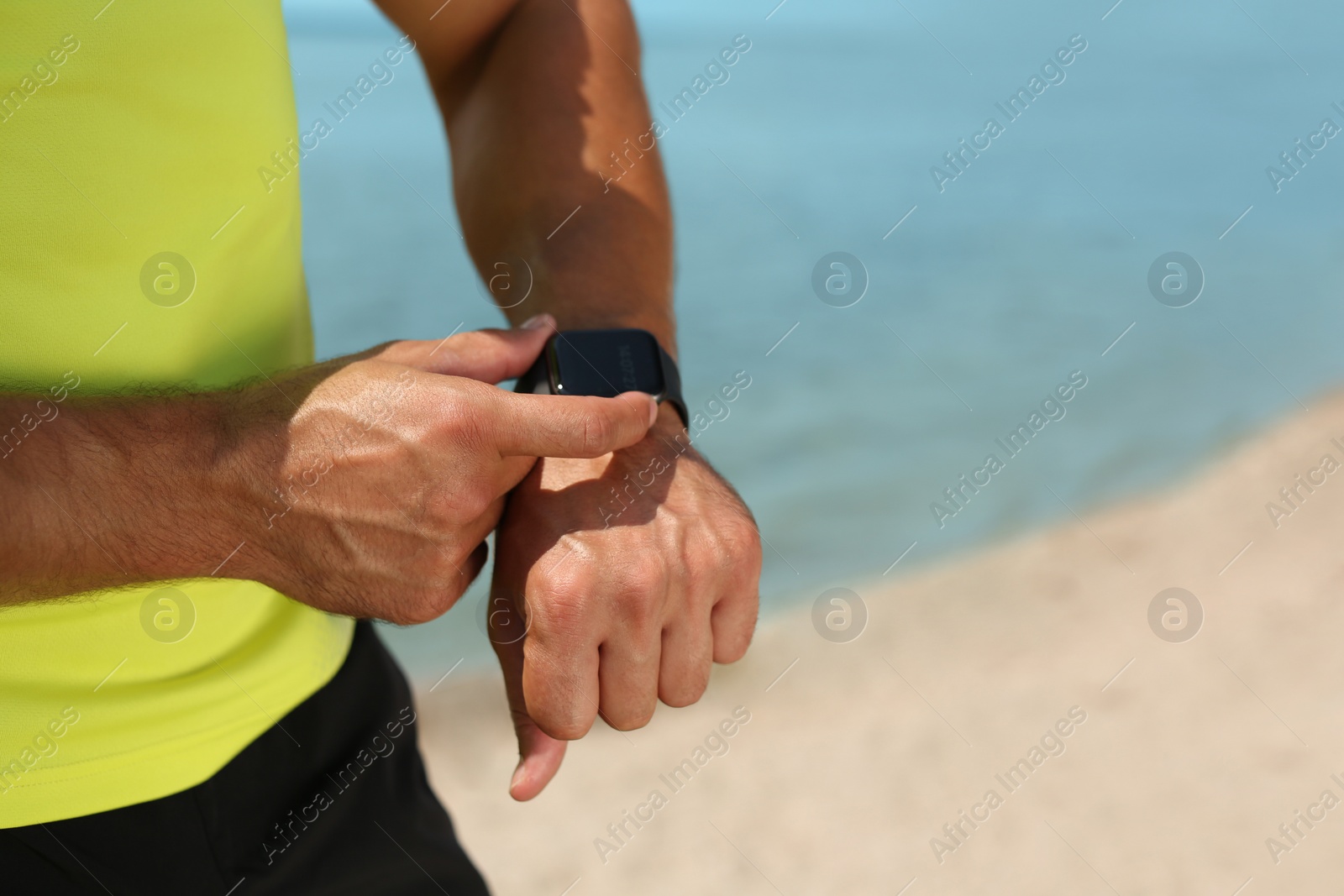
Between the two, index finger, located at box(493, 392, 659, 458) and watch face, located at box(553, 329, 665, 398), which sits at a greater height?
index finger, located at box(493, 392, 659, 458)

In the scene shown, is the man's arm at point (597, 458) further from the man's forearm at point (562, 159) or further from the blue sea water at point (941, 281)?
the blue sea water at point (941, 281)

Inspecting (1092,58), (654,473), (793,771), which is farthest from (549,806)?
(1092,58)

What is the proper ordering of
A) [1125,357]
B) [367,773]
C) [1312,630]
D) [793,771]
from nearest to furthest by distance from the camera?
[367,773] → [793,771] → [1312,630] → [1125,357]

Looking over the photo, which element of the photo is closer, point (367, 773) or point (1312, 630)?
point (367, 773)

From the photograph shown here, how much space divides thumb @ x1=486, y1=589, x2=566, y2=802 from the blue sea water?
343 centimetres

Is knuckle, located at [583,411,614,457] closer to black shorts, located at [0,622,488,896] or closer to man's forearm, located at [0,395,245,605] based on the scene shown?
man's forearm, located at [0,395,245,605]

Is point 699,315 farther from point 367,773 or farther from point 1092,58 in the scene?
point 1092,58

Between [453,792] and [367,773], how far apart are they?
7.37ft

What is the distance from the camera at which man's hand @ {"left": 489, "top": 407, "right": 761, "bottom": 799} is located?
3.00ft

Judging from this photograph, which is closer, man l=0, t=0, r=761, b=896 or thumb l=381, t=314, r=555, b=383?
man l=0, t=0, r=761, b=896

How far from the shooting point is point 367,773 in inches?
46.9

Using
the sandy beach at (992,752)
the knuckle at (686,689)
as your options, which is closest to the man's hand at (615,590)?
the knuckle at (686,689)

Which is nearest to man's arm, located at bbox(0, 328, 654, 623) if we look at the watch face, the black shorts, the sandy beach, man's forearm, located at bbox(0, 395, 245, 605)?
man's forearm, located at bbox(0, 395, 245, 605)

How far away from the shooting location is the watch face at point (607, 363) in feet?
3.48
